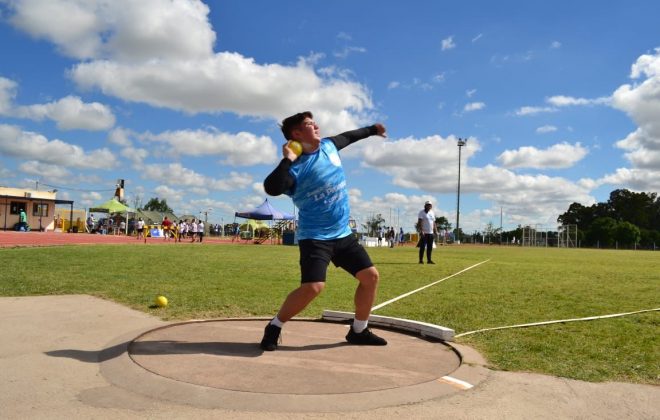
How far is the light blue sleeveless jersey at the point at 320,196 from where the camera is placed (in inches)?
163

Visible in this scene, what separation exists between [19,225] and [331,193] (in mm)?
46439

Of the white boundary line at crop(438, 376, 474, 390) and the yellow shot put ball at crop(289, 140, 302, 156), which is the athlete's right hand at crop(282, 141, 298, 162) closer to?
the yellow shot put ball at crop(289, 140, 302, 156)

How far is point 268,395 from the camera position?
2945 mm

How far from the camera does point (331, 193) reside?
4.25 metres

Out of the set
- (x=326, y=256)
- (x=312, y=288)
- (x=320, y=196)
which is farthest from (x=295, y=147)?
(x=312, y=288)

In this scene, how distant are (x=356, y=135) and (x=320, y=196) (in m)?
1.15

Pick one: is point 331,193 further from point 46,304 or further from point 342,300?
point 46,304

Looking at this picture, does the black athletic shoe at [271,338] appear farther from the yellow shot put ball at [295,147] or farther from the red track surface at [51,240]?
the red track surface at [51,240]

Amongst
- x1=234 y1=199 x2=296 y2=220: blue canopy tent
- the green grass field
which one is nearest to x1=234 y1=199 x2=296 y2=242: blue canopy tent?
x1=234 y1=199 x2=296 y2=220: blue canopy tent

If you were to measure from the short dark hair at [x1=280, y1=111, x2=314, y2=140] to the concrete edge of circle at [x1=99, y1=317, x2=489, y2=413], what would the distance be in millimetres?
2119

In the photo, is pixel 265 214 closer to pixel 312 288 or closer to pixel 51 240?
pixel 51 240

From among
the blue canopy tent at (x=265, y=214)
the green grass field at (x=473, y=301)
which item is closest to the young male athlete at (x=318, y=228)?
the green grass field at (x=473, y=301)

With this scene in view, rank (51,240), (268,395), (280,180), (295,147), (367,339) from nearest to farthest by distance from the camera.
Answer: (268,395)
(280,180)
(295,147)
(367,339)
(51,240)

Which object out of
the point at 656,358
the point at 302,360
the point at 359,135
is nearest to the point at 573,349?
the point at 656,358
